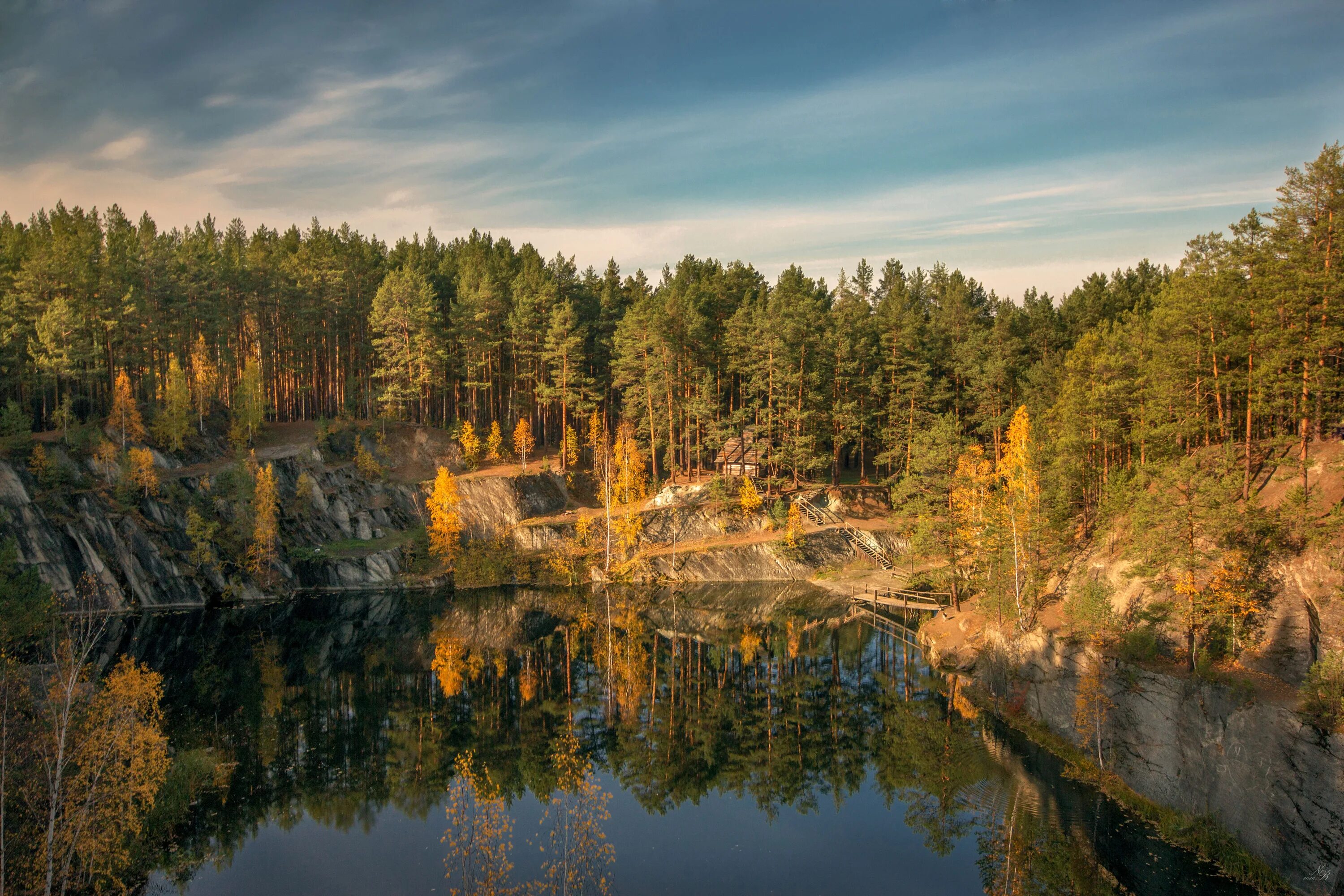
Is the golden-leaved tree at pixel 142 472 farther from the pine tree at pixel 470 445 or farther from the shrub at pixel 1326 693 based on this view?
the shrub at pixel 1326 693

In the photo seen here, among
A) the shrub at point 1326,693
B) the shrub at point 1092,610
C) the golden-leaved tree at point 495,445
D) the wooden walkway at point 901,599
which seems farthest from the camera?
the golden-leaved tree at point 495,445

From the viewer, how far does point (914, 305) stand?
312ft

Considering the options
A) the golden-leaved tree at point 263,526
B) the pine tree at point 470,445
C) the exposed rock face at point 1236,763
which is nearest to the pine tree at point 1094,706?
the exposed rock face at point 1236,763

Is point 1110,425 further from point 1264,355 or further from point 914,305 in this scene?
point 914,305

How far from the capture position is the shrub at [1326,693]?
20.5m

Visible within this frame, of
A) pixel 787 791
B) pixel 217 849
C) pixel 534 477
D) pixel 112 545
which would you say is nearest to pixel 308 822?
pixel 217 849

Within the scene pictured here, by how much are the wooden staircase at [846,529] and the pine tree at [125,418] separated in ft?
172

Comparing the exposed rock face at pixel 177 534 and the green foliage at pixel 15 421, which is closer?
the exposed rock face at pixel 177 534

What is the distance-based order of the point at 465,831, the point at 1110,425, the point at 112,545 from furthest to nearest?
1. the point at 112,545
2. the point at 1110,425
3. the point at 465,831

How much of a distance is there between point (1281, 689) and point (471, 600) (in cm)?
5056

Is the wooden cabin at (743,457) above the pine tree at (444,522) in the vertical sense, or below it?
above

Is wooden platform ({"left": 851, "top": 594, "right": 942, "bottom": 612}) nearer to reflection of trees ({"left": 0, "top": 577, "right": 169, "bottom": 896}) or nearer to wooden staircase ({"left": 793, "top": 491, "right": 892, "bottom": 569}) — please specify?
wooden staircase ({"left": 793, "top": 491, "right": 892, "bottom": 569})

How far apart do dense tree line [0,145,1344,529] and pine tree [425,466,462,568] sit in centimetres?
1456

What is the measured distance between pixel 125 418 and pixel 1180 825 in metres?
69.1
